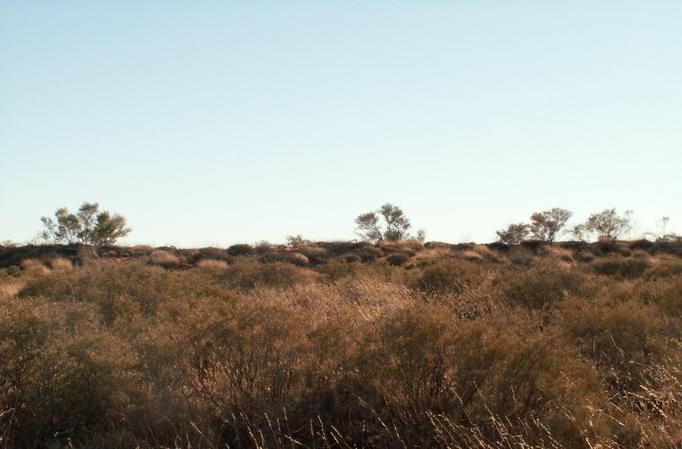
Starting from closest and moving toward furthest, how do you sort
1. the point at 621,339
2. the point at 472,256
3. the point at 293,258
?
1. the point at 621,339
2. the point at 293,258
3. the point at 472,256

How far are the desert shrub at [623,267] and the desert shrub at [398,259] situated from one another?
7909mm

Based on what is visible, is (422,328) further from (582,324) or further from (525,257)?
(525,257)

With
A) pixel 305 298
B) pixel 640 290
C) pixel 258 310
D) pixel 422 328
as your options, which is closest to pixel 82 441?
pixel 258 310

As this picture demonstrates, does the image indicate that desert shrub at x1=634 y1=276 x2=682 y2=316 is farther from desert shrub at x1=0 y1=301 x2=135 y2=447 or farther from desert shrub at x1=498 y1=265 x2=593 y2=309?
desert shrub at x1=0 y1=301 x2=135 y2=447

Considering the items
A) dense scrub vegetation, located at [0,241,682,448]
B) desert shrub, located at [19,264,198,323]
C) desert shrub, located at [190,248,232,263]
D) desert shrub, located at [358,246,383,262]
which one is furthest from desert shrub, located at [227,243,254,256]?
dense scrub vegetation, located at [0,241,682,448]

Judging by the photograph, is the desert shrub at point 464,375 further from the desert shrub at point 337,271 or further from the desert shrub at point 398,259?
the desert shrub at point 398,259

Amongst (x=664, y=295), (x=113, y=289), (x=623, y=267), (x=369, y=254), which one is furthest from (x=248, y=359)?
(x=369, y=254)

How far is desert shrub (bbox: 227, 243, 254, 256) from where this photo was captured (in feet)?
108

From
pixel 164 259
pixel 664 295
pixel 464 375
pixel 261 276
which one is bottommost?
pixel 464 375

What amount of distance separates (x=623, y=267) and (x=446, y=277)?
7759mm

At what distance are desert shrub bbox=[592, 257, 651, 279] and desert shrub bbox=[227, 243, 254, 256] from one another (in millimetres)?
16675

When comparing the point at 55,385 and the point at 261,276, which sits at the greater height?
the point at 261,276

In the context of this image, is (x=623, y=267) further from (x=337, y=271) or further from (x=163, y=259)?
(x=163, y=259)

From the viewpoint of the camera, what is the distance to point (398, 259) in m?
28.6
